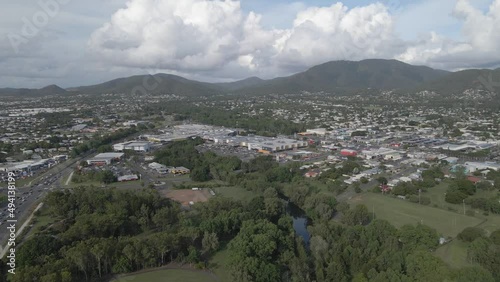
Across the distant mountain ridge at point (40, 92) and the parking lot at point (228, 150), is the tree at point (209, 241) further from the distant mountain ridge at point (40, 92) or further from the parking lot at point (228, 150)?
the distant mountain ridge at point (40, 92)

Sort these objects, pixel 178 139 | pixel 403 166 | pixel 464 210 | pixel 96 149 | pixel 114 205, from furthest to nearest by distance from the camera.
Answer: pixel 178 139
pixel 96 149
pixel 403 166
pixel 464 210
pixel 114 205

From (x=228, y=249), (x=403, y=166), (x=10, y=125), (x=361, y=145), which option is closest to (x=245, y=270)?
(x=228, y=249)

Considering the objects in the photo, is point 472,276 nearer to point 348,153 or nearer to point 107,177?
point 107,177

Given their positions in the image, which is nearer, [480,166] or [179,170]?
[480,166]

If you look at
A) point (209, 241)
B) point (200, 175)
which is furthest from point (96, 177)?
point (209, 241)

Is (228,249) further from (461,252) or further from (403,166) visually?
(403,166)
